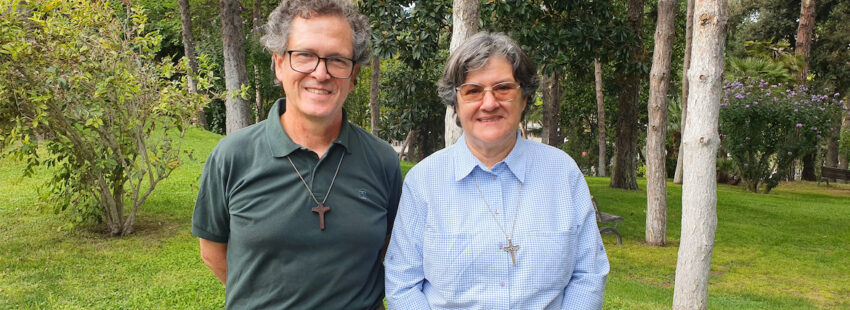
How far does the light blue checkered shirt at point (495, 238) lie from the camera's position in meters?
2.13

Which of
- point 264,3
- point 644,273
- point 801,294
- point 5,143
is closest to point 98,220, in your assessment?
point 5,143

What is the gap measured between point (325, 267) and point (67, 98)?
578 centimetres

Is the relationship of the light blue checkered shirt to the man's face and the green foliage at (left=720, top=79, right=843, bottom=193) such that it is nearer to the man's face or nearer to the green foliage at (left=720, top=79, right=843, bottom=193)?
the man's face

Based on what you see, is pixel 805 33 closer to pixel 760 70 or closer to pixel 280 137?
pixel 760 70

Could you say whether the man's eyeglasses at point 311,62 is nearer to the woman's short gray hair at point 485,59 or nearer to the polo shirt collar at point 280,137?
the polo shirt collar at point 280,137

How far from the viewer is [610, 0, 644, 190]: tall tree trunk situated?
14.6 m

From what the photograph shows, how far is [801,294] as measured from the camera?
7820mm

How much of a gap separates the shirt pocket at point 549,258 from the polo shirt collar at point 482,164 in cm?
23

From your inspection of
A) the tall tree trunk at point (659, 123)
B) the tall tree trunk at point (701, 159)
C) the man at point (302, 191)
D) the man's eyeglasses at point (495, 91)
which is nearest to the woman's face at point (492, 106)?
the man's eyeglasses at point (495, 91)

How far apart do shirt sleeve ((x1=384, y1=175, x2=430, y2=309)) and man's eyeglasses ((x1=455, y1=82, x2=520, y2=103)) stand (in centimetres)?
37

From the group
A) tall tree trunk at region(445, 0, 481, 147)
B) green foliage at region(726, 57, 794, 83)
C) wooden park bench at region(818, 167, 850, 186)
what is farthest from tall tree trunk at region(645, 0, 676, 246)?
wooden park bench at region(818, 167, 850, 186)

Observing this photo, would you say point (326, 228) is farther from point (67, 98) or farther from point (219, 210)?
point (67, 98)

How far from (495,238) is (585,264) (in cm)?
34

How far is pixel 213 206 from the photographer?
2.24 metres
